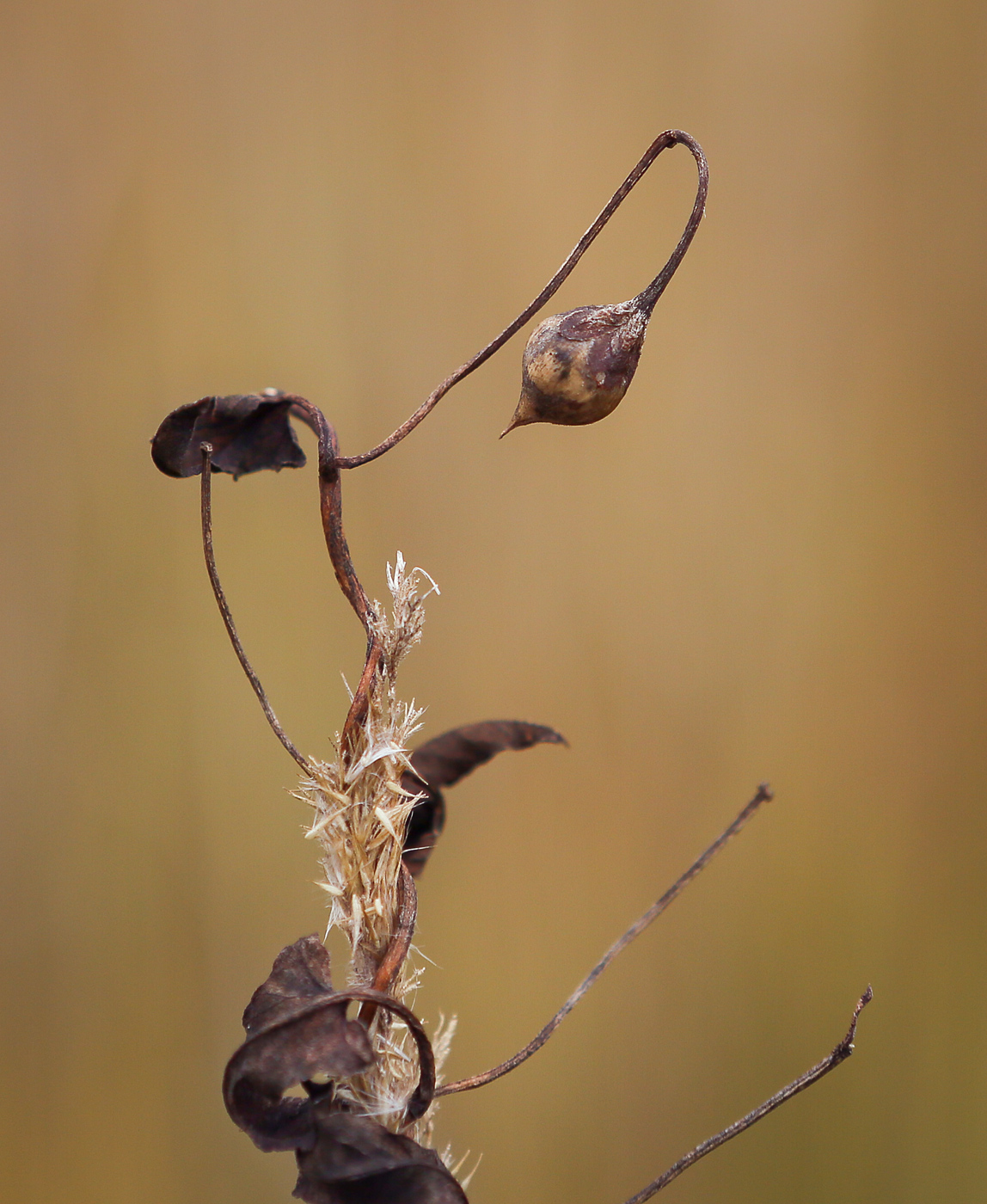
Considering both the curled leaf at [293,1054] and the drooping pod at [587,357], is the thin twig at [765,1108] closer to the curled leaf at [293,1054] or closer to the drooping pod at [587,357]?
the curled leaf at [293,1054]

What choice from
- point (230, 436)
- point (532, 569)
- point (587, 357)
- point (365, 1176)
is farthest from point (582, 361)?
point (532, 569)

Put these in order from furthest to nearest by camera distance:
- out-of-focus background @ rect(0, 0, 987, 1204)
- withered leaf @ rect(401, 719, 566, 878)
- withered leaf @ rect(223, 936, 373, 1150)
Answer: out-of-focus background @ rect(0, 0, 987, 1204) < withered leaf @ rect(401, 719, 566, 878) < withered leaf @ rect(223, 936, 373, 1150)

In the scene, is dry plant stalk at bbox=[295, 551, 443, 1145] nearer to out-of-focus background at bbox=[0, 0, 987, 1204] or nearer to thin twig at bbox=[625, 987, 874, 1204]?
thin twig at bbox=[625, 987, 874, 1204]

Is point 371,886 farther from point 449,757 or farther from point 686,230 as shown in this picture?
point 686,230

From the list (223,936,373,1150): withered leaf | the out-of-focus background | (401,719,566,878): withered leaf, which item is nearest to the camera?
(223,936,373,1150): withered leaf

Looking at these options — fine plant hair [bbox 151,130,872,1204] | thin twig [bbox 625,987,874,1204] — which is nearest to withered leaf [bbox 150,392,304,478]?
fine plant hair [bbox 151,130,872,1204]

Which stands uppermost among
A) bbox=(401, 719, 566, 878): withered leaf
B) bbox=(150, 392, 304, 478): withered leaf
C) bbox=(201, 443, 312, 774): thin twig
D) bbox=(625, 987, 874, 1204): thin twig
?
bbox=(150, 392, 304, 478): withered leaf
